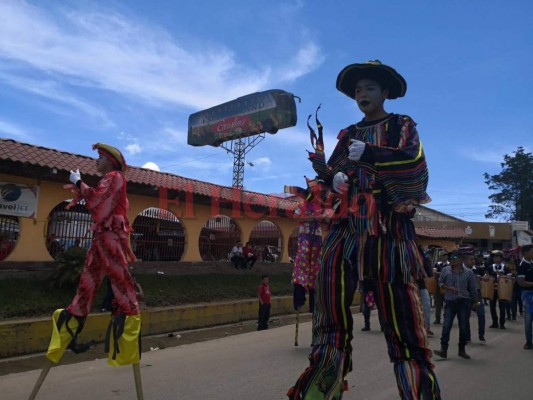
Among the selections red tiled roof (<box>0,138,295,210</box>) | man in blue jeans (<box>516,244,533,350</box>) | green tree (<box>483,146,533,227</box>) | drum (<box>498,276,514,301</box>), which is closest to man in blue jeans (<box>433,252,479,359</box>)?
man in blue jeans (<box>516,244,533,350</box>)

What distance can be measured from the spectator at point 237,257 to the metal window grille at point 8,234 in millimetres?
6699

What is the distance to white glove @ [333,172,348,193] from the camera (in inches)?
92.3

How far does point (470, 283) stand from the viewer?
22.8 ft

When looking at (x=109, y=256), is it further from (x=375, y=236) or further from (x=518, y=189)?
(x=518, y=189)

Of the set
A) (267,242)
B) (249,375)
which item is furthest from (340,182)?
(267,242)

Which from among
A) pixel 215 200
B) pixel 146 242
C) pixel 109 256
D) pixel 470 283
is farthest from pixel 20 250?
pixel 470 283

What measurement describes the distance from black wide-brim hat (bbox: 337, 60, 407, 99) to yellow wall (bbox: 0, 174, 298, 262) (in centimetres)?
940

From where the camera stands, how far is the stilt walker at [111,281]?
3020mm

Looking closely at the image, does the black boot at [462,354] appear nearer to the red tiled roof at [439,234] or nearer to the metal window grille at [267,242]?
the metal window grille at [267,242]

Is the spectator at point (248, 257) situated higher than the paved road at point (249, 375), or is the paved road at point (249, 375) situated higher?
the spectator at point (248, 257)

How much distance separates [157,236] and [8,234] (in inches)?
168

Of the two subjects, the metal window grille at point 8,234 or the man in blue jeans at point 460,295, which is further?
the metal window grille at point 8,234

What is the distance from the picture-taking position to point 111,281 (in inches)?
125

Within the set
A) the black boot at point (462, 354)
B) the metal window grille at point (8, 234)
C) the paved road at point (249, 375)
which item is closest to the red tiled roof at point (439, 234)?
the paved road at point (249, 375)
